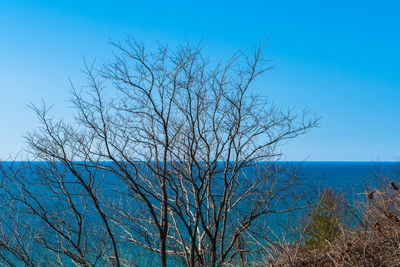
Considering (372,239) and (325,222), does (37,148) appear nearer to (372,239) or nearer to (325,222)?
(372,239)

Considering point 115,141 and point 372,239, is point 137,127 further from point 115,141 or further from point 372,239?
point 372,239

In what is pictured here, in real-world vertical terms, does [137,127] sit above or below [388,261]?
above

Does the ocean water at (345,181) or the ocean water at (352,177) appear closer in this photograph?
the ocean water at (345,181)

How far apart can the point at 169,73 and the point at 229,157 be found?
6.51ft

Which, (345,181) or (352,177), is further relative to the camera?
(352,177)

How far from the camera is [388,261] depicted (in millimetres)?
3035

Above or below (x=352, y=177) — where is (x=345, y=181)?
below

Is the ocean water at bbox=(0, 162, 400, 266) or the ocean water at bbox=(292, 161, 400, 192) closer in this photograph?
the ocean water at bbox=(0, 162, 400, 266)

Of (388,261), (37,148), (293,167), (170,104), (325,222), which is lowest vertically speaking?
(325,222)

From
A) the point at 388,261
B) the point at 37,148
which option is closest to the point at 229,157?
the point at 37,148

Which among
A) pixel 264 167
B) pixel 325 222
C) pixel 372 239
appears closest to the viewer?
pixel 372 239

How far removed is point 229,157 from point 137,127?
6.10ft

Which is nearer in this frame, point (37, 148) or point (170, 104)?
point (37, 148)

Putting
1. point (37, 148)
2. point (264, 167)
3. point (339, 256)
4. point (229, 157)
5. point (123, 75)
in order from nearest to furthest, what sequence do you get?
point (339, 256) < point (37, 148) < point (123, 75) < point (229, 157) < point (264, 167)
